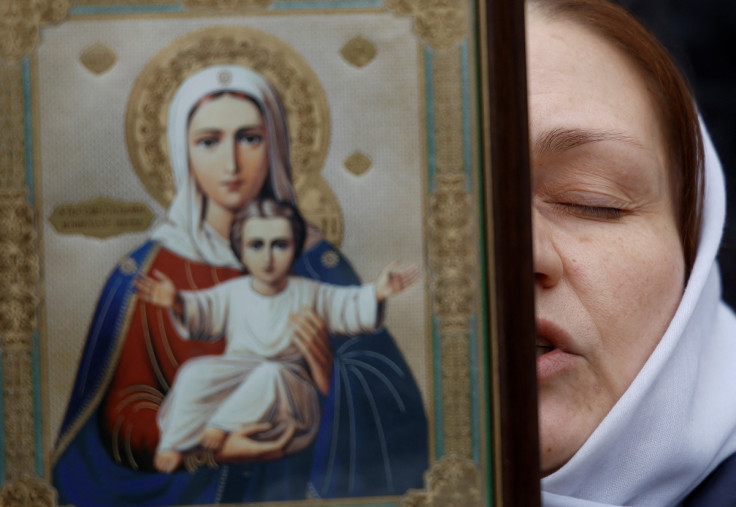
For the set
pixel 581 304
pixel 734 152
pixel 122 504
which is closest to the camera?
pixel 122 504

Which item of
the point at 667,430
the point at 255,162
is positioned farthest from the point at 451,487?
the point at 667,430

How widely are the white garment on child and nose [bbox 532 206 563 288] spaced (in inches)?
11.2

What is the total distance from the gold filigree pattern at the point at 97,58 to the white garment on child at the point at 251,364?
22 cm

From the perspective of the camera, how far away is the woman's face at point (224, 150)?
30.8 inches

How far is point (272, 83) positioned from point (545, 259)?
40 centimetres

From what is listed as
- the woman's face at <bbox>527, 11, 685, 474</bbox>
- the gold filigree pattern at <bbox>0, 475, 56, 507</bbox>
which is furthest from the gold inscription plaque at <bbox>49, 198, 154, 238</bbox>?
the woman's face at <bbox>527, 11, 685, 474</bbox>

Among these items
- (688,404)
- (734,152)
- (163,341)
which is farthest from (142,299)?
(734,152)

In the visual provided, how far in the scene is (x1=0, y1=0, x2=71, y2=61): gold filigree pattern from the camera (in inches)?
30.5

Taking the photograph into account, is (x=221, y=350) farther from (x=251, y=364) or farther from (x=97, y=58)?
(x=97, y=58)

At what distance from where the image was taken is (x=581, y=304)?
1.05m

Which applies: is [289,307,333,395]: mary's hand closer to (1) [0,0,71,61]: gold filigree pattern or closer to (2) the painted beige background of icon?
(2) the painted beige background of icon

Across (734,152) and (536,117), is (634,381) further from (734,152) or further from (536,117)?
(734,152)

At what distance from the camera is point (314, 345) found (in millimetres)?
784

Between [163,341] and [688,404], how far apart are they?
28.1 inches
